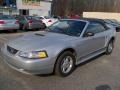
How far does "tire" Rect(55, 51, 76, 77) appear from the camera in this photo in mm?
4902

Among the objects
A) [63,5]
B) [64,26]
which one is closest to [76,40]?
[64,26]

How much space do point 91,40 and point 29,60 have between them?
2.28 meters

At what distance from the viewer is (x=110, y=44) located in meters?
7.82

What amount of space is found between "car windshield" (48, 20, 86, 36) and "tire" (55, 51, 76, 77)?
0.76m

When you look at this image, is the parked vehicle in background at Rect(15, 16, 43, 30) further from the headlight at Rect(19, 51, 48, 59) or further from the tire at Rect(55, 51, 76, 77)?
the headlight at Rect(19, 51, 48, 59)

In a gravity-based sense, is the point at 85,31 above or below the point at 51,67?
above

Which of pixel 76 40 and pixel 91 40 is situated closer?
pixel 76 40

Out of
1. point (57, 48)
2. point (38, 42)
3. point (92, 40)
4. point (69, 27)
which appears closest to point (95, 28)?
point (92, 40)

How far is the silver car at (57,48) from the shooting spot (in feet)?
14.9

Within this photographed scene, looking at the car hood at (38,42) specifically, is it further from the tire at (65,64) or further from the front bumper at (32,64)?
the tire at (65,64)

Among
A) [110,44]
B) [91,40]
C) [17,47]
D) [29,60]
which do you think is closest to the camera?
[29,60]

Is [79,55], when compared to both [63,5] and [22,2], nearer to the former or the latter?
[22,2]

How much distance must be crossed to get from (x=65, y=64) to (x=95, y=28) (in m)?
2.04

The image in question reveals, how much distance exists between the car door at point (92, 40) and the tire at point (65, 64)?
40 centimetres
